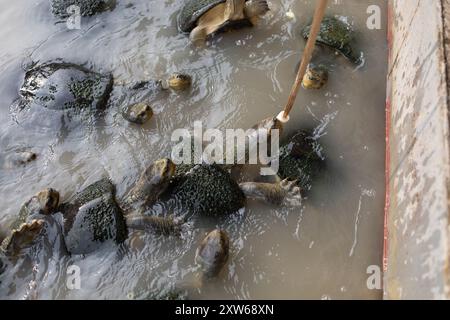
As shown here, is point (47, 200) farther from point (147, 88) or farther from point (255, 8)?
point (255, 8)

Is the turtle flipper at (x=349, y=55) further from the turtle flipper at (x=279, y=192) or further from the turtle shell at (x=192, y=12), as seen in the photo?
the turtle flipper at (x=279, y=192)

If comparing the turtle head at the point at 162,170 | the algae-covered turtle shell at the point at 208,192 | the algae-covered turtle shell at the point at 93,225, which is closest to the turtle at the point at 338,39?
the algae-covered turtle shell at the point at 208,192

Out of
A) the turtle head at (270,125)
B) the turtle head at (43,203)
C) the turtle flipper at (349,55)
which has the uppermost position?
the turtle flipper at (349,55)

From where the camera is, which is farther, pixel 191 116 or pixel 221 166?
pixel 191 116

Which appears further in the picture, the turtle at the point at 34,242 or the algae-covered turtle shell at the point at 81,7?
the algae-covered turtle shell at the point at 81,7

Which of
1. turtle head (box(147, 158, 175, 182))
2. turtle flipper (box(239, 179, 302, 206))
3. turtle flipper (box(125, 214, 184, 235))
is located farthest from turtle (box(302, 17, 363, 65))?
turtle flipper (box(125, 214, 184, 235))
